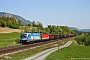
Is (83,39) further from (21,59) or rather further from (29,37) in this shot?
(21,59)

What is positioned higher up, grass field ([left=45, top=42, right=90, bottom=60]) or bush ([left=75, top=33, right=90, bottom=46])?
bush ([left=75, top=33, right=90, bottom=46])

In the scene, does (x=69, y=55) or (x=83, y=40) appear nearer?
(x=69, y=55)

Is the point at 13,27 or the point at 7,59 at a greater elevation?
the point at 13,27

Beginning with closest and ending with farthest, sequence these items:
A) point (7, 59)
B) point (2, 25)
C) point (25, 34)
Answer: point (7, 59)
point (25, 34)
point (2, 25)

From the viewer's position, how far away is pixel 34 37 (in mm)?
74875

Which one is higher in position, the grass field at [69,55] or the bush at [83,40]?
the bush at [83,40]

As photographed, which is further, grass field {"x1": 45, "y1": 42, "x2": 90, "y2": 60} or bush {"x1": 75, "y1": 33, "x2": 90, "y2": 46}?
bush {"x1": 75, "y1": 33, "x2": 90, "y2": 46}

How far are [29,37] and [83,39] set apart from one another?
6875 centimetres

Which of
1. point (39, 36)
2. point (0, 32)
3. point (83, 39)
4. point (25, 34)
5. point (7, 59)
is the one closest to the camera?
point (7, 59)

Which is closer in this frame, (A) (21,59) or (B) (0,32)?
(A) (21,59)

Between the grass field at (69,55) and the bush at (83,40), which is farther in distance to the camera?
the bush at (83,40)

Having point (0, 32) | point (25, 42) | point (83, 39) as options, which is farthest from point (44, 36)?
point (0, 32)

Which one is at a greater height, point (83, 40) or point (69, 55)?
point (83, 40)

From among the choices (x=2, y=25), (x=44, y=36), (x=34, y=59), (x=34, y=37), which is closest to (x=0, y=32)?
(x=2, y=25)
